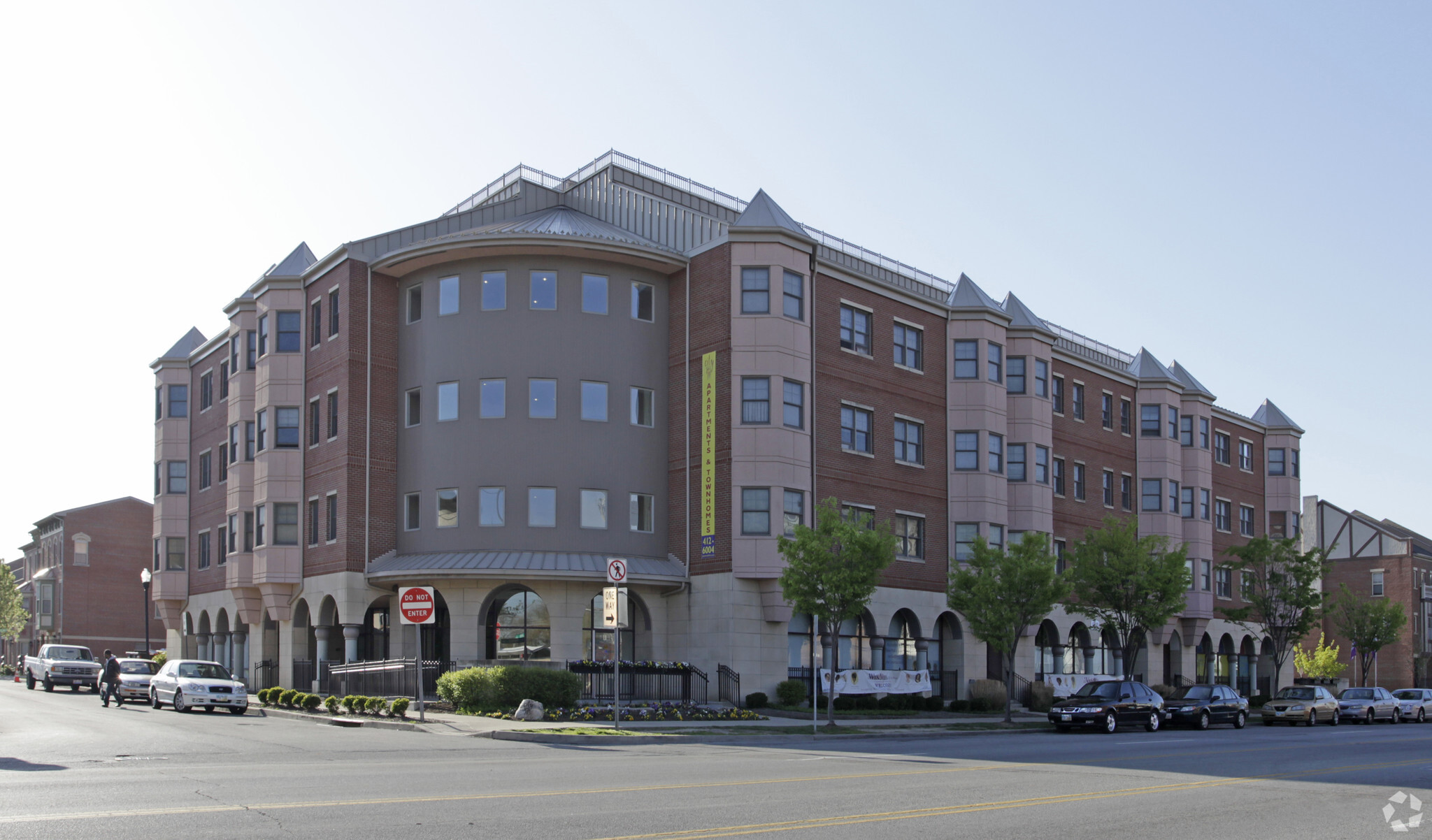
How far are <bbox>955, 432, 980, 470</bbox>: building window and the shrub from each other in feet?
41.1

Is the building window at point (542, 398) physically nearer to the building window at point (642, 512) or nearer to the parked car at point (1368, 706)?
the building window at point (642, 512)

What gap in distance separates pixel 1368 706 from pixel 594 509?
1181 inches

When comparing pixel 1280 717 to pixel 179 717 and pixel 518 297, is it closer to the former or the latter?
pixel 518 297

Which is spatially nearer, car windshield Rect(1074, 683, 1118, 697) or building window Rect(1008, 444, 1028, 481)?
car windshield Rect(1074, 683, 1118, 697)

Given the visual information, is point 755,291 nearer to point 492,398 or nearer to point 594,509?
point 594,509

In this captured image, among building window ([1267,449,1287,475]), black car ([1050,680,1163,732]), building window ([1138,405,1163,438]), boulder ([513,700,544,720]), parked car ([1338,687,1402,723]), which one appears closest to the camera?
boulder ([513,700,544,720])

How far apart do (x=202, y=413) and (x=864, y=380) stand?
29987mm

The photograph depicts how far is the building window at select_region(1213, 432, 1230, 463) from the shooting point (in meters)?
64.4

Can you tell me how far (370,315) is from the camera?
42188 mm

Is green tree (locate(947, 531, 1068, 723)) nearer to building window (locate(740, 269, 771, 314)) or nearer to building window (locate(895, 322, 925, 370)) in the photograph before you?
building window (locate(895, 322, 925, 370))

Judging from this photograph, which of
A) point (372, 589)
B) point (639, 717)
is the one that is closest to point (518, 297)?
point (372, 589)

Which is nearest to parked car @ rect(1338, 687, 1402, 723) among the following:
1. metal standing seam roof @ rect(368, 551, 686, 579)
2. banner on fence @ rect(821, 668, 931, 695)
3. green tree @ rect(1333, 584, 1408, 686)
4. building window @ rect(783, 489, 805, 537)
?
banner on fence @ rect(821, 668, 931, 695)

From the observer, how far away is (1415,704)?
51.8 metres

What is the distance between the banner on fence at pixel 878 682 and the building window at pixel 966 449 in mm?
7999
